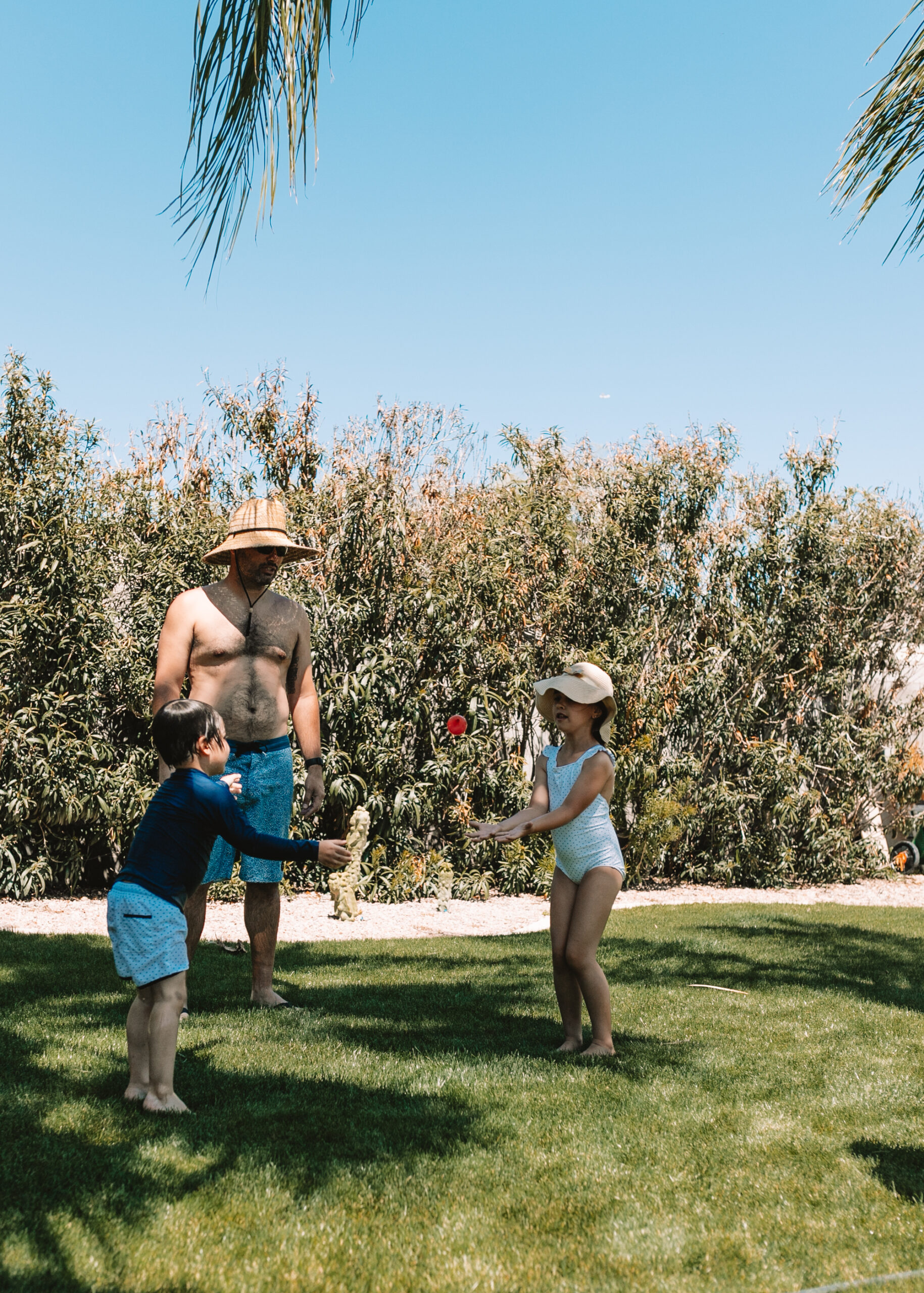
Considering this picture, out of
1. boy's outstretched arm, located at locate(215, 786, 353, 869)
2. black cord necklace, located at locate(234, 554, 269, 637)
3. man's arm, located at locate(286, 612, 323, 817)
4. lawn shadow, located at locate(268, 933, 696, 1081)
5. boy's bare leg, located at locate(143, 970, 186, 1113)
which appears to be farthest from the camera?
man's arm, located at locate(286, 612, 323, 817)

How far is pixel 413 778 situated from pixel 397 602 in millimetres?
1453

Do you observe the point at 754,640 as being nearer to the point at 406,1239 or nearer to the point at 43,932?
the point at 43,932

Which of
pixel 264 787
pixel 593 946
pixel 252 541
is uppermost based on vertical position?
pixel 252 541

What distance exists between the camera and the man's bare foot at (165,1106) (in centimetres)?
292

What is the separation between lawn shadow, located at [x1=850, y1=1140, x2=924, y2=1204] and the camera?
270cm

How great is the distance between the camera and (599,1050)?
380 centimetres

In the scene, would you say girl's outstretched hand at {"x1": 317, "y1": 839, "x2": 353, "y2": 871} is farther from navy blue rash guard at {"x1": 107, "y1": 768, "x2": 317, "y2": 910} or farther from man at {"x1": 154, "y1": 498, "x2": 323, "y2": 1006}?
man at {"x1": 154, "y1": 498, "x2": 323, "y2": 1006}

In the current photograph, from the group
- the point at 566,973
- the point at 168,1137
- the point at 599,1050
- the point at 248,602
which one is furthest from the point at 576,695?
the point at 168,1137

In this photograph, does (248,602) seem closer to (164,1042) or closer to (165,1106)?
(164,1042)

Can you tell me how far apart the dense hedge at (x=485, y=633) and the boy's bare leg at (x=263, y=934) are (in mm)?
3648

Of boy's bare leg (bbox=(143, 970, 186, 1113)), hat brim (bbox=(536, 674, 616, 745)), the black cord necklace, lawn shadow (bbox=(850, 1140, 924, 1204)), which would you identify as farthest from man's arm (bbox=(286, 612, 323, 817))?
lawn shadow (bbox=(850, 1140, 924, 1204))

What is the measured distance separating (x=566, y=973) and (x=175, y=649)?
1.92m

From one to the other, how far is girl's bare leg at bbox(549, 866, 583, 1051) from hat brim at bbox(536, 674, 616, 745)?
23.9 inches

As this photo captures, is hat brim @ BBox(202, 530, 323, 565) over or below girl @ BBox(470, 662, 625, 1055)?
over
